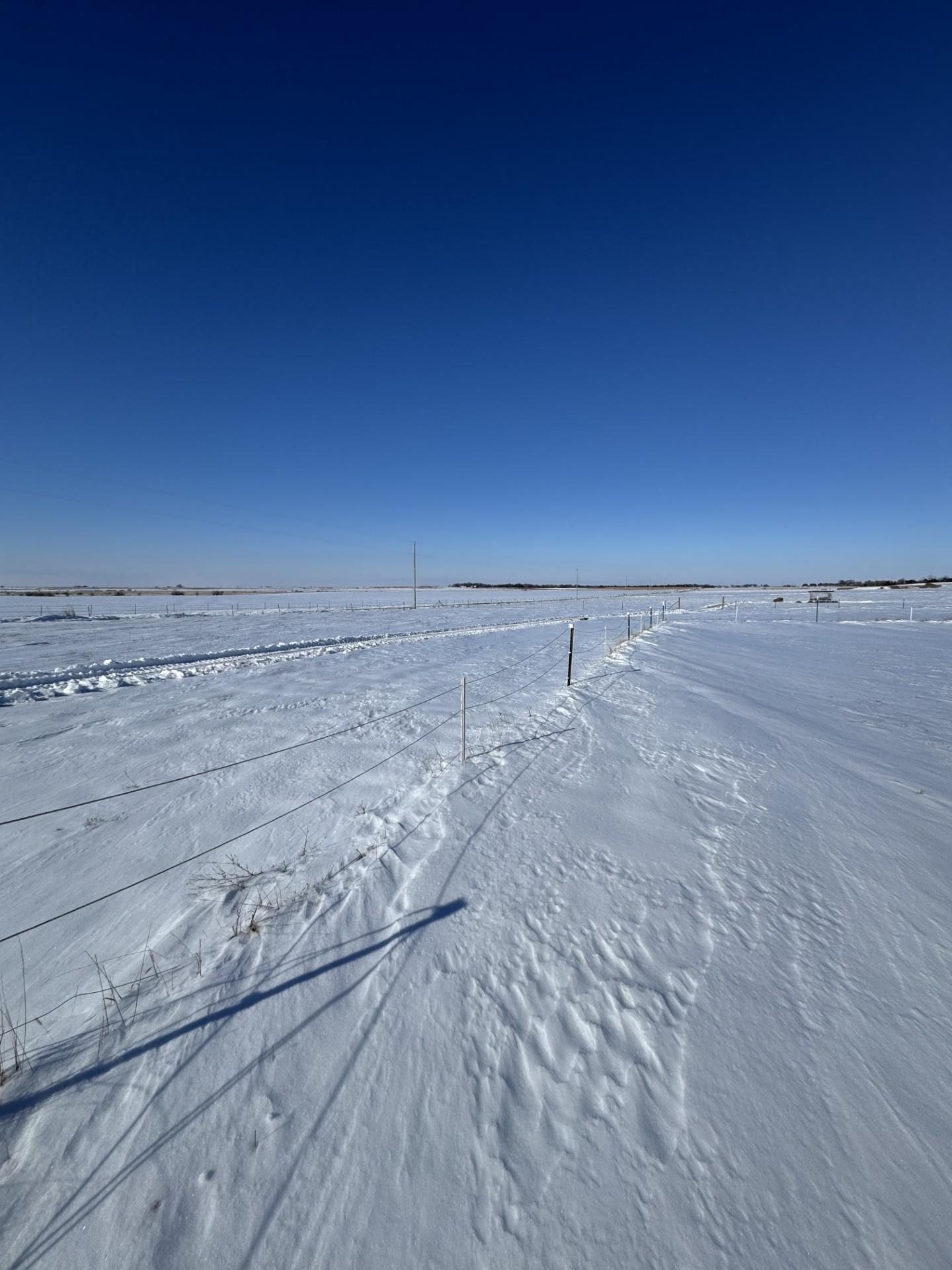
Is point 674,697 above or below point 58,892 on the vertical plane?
above

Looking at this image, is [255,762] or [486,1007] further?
[255,762]

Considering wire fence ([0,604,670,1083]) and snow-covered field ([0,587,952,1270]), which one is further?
wire fence ([0,604,670,1083])

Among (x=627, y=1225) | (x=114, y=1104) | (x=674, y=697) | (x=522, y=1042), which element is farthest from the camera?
(x=674, y=697)

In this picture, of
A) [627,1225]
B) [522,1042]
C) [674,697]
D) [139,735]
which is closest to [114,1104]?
[522,1042]

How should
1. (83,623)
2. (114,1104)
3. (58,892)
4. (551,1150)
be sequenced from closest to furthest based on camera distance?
(551,1150) < (114,1104) < (58,892) < (83,623)

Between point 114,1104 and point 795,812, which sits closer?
point 114,1104

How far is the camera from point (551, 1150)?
2186 mm

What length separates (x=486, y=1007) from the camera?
2.89m

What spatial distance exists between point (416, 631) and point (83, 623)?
20.9 metres

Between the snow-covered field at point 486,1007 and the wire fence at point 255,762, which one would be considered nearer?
the snow-covered field at point 486,1007

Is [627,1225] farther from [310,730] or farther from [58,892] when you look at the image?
[310,730]

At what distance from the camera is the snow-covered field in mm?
1980

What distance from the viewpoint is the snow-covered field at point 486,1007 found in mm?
1980

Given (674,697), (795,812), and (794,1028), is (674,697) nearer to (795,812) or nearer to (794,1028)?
(795,812)
